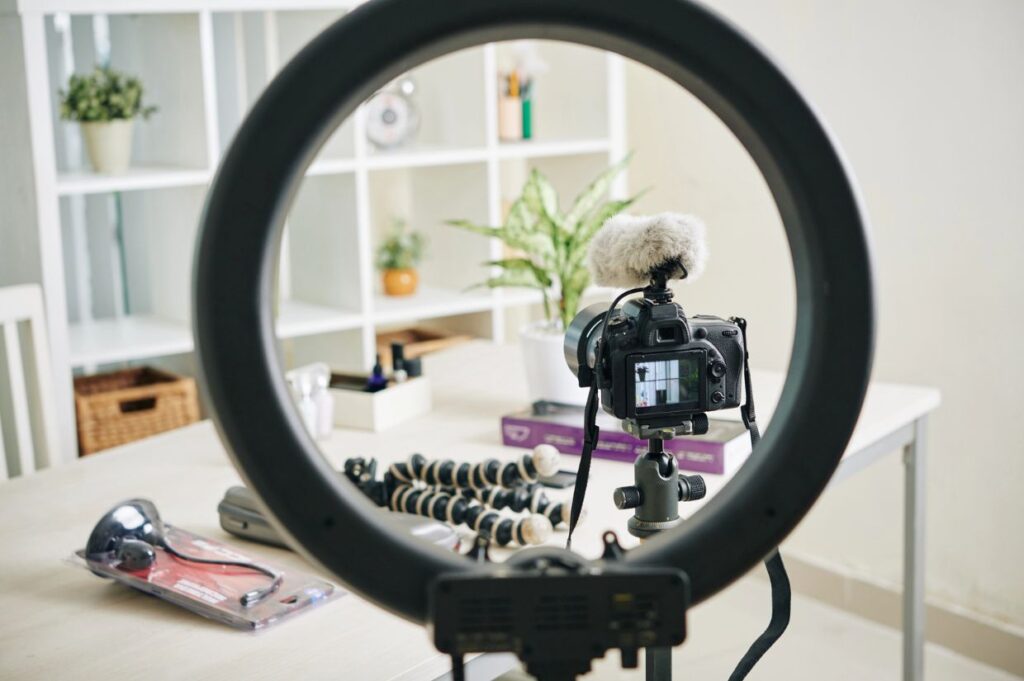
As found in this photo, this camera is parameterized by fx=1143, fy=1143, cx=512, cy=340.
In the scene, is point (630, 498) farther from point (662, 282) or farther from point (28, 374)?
point (28, 374)

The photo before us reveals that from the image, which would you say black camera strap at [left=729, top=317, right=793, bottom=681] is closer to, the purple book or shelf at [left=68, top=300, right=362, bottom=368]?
the purple book

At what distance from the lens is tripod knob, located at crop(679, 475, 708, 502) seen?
0.72m

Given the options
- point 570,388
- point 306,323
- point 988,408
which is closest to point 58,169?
point 306,323

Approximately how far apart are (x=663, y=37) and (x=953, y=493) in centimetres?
235

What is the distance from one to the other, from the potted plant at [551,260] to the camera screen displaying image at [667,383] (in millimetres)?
973

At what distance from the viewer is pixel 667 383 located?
2.21ft

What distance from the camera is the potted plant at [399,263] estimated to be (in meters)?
2.92

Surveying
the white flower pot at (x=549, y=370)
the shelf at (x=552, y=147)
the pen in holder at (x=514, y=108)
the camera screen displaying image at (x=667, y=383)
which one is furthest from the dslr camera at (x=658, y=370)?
the pen in holder at (x=514, y=108)

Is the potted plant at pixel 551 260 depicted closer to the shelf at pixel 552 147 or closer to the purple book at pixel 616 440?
the purple book at pixel 616 440

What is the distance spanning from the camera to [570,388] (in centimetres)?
167

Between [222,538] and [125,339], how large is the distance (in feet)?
4.42

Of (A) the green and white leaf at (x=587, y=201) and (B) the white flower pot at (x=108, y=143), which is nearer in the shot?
(A) the green and white leaf at (x=587, y=201)

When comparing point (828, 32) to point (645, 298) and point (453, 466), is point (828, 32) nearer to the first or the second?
point (453, 466)

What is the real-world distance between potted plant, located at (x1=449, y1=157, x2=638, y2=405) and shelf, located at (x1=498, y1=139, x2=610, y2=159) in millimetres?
1146
